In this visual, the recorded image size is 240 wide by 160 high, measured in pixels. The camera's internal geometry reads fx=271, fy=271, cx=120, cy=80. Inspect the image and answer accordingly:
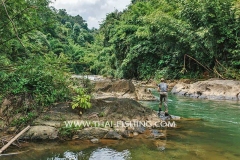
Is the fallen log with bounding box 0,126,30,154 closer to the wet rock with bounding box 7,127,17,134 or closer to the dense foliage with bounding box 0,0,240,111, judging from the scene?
the wet rock with bounding box 7,127,17,134

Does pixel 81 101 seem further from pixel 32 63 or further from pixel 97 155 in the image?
pixel 97 155

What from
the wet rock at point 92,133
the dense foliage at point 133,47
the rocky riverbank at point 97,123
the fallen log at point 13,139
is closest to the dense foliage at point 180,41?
the dense foliage at point 133,47

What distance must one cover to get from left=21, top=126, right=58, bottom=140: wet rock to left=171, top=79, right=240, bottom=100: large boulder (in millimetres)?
12835

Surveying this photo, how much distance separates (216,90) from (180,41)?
266 inches

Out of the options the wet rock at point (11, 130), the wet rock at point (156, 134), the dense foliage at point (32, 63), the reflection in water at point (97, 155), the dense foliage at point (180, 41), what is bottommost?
the reflection in water at point (97, 155)

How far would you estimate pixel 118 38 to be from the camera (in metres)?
33.6

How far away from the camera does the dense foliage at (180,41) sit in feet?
65.7

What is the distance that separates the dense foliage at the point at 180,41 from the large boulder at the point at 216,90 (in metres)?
2.25

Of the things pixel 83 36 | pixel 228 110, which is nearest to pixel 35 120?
pixel 228 110

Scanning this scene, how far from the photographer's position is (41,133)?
767cm

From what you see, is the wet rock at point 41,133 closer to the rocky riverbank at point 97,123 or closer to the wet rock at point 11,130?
the rocky riverbank at point 97,123

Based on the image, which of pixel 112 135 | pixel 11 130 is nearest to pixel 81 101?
pixel 112 135

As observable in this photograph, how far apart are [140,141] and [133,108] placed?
2205 mm

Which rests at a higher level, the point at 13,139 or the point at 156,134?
the point at 13,139
